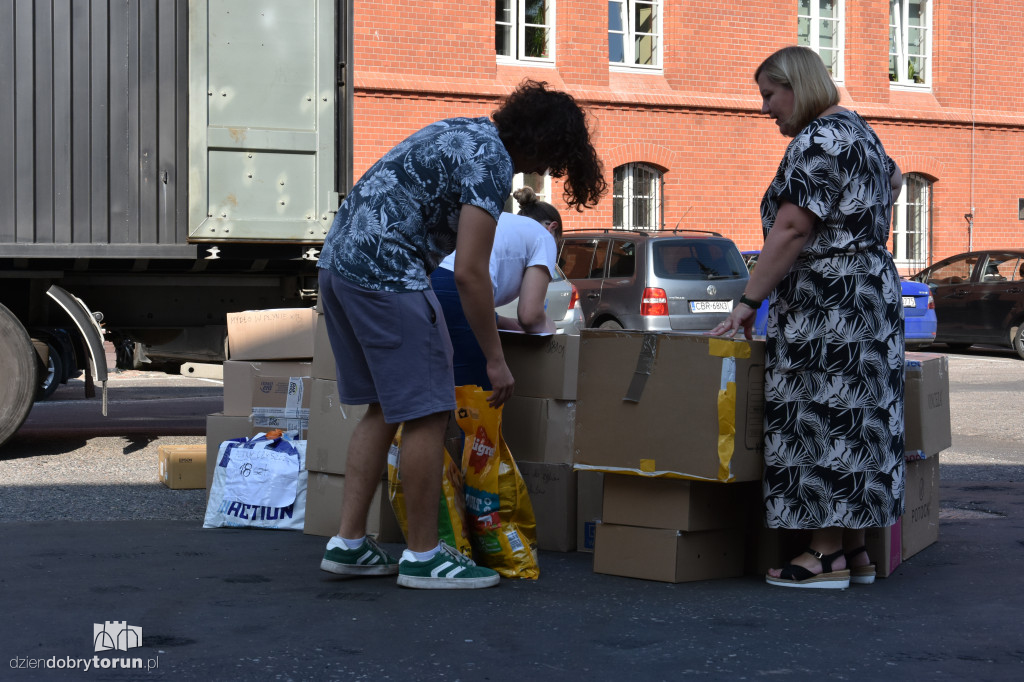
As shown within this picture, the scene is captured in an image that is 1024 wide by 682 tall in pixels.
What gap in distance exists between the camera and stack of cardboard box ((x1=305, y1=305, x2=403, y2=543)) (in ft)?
17.0

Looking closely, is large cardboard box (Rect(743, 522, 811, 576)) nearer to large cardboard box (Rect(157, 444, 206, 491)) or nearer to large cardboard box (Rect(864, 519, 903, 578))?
large cardboard box (Rect(864, 519, 903, 578))

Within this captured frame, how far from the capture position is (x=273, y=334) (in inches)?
243

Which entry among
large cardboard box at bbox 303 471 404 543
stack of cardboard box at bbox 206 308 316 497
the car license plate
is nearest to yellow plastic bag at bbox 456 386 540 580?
large cardboard box at bbox 303 471 404 543

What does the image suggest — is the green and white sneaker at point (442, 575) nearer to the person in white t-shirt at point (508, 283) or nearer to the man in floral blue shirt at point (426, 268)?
the man in floral blue shirt at point (426, 268)

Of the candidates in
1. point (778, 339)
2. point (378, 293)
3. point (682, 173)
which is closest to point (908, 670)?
point (778, 339)

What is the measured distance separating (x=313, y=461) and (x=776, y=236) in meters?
2.23

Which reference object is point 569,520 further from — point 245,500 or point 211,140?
point 211,140

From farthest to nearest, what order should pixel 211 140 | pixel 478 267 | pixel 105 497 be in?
pixel 211 140 → pixel 105 497 → pixel 478 267

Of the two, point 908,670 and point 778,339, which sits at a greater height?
point 778,339

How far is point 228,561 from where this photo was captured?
4.62m

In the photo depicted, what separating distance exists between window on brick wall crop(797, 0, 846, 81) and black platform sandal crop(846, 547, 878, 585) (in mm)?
19484

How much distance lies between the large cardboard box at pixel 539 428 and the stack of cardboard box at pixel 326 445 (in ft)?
2.08

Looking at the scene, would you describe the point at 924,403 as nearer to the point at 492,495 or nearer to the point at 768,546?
the point at 768,546

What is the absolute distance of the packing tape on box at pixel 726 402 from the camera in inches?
163
